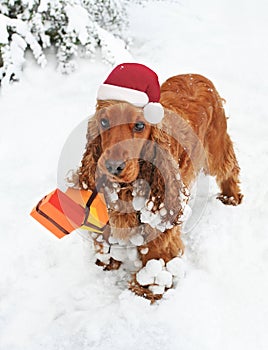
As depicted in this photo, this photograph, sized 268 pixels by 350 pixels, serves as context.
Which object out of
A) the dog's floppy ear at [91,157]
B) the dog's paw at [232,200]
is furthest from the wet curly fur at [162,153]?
the dog's paw at [232,200]

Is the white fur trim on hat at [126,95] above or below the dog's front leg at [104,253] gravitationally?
above

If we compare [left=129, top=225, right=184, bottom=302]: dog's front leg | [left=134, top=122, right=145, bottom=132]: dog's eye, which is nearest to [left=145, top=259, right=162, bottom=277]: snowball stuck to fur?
[left=129, top=225, right=184, bottom=302]: dog's front leg

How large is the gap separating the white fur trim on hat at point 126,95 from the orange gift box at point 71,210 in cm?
49

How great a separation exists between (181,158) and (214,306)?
75cm

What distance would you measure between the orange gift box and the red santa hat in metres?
0.48

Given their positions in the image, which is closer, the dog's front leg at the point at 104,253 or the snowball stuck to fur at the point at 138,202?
the snowball stuck to fur at the point at 138,202

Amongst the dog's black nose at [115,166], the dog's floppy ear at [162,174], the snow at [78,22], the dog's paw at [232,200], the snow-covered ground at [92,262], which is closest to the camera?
the dog's black nose at [115,166]

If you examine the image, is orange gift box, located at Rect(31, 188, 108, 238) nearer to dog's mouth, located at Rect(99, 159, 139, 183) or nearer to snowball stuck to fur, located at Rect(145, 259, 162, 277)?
dog's mouth, located at Rect(99, 159, 139, 183)

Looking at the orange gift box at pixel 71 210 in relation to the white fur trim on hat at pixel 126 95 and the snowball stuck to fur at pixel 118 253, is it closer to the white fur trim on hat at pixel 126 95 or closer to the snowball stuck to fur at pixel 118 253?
the snowball stuck to fur at pixel 118 253

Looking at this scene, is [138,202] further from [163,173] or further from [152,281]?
[152,281]

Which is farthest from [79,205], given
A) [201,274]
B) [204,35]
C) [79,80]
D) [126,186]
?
[204,35]

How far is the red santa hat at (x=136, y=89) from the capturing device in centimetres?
170

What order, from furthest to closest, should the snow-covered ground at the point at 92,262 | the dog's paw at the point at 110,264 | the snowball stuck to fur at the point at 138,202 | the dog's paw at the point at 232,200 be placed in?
the dog's paw at the point at 232,200 → the dog's paw at the point at 110,264 → the snow-covered ground at the point at 92,262 → the snowball stuck to fur at the point at 138,202

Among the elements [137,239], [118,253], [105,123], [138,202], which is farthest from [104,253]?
[105,123]
